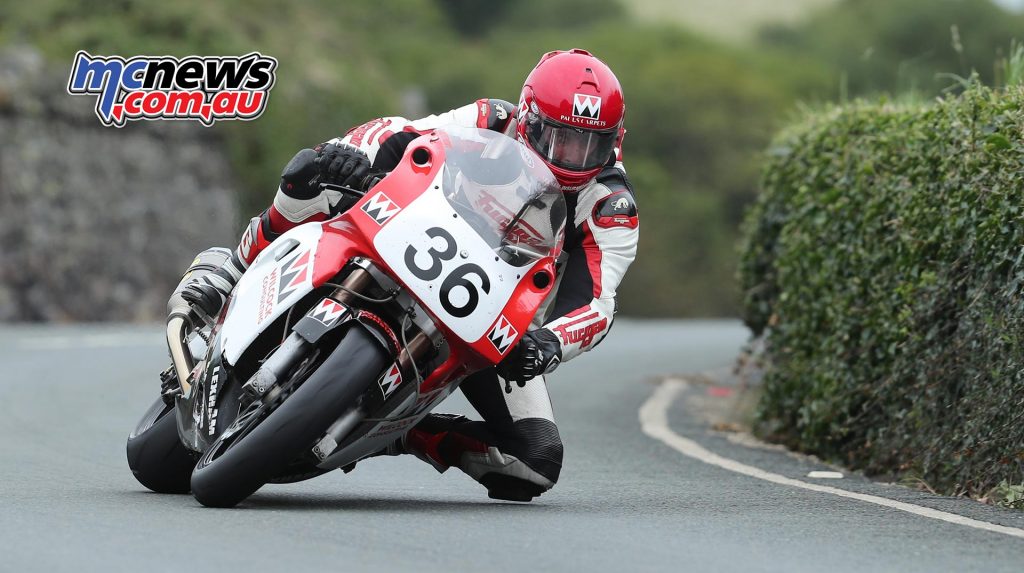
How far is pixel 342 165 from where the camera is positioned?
22.3 ft

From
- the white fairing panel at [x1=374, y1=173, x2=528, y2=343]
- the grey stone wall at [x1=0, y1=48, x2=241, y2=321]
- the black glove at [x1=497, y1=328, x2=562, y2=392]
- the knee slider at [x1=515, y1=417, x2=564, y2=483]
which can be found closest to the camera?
the white fairing panel at [x1=374, y1=173, x2=528, y2=343]

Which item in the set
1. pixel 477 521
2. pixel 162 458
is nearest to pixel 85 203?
pixel 162 458

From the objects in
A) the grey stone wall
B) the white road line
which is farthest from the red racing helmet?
the grey stone wall

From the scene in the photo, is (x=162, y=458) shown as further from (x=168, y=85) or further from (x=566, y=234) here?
(x=168, y=85)

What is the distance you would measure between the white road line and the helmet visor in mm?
2012

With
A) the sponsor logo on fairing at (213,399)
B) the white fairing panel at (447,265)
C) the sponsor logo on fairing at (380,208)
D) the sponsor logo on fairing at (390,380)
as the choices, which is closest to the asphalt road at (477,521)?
the sponsor logo on fairing at (213,399)

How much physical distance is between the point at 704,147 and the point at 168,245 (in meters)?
46.0

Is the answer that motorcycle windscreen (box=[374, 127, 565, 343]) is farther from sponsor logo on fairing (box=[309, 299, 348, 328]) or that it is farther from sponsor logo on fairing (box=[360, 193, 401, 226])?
sponsor logo on fairing (box=[309, 299, 348, 328])

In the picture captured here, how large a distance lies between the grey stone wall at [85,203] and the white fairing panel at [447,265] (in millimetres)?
18427

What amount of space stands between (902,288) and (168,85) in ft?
67.8

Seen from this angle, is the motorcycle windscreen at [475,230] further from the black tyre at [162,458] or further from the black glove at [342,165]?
the black tyre at [162,458]

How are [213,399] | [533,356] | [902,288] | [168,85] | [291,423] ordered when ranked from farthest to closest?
1. [168,85]
2. [902,288]
3. [533,356]
4. [213,399]
5. [291,423]

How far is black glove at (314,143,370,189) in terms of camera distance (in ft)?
22.3

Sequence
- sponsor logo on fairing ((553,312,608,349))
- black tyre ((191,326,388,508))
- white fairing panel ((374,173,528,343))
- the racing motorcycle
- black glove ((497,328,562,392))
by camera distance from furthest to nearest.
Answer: sponsor logo on fairing ((553,312,608,349))
black glove ((497,328,562,392))
white fairing panel ((374,173,528,343))
the racing motorcycle
black tyre ((191,326,388,508))
